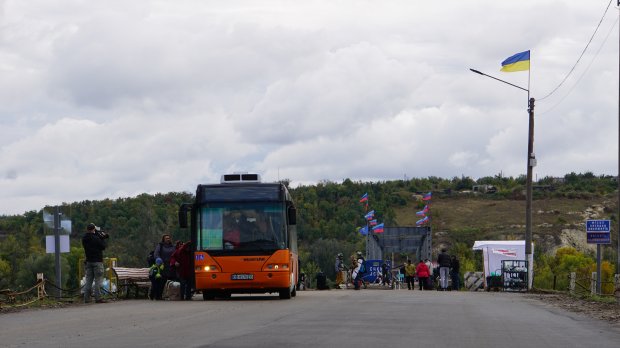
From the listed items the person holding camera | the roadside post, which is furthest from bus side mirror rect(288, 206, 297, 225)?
the roadside post

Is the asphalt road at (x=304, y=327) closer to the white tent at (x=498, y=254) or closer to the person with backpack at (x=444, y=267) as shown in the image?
the person with backpack at (x=444, y=267)

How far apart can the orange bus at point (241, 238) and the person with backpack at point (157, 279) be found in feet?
4.75

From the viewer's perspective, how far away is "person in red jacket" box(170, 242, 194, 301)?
28.5 meters

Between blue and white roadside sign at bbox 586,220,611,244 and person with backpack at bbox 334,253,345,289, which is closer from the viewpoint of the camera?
blue and white roadside sign at bbox 586,220,611,244

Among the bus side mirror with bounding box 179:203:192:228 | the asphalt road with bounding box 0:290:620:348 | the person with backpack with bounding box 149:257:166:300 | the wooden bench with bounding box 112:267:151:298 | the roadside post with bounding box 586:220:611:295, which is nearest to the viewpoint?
the asphalt road with bounding box 0:290:620:348

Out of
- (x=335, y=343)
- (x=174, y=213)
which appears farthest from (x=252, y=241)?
(x=174, y=213)

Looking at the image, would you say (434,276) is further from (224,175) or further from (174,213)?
(174,213)

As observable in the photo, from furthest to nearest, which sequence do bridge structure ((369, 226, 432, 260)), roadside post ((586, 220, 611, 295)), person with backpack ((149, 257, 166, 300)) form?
1. bridge structure ((369, 226, 432, 260))
2. roadside post ((586, 220, 611, 295))
3. person with backpack ((149, 257, 166, 300))

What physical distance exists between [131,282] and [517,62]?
22619 mm

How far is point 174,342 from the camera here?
1348 centimetres

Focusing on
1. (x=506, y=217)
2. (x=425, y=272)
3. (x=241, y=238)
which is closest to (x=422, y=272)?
(x=425, y=272)

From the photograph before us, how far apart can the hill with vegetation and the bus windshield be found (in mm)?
52228

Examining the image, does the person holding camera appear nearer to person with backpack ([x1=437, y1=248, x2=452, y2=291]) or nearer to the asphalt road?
the asphalt road

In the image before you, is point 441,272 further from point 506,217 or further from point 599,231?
point 506,217
